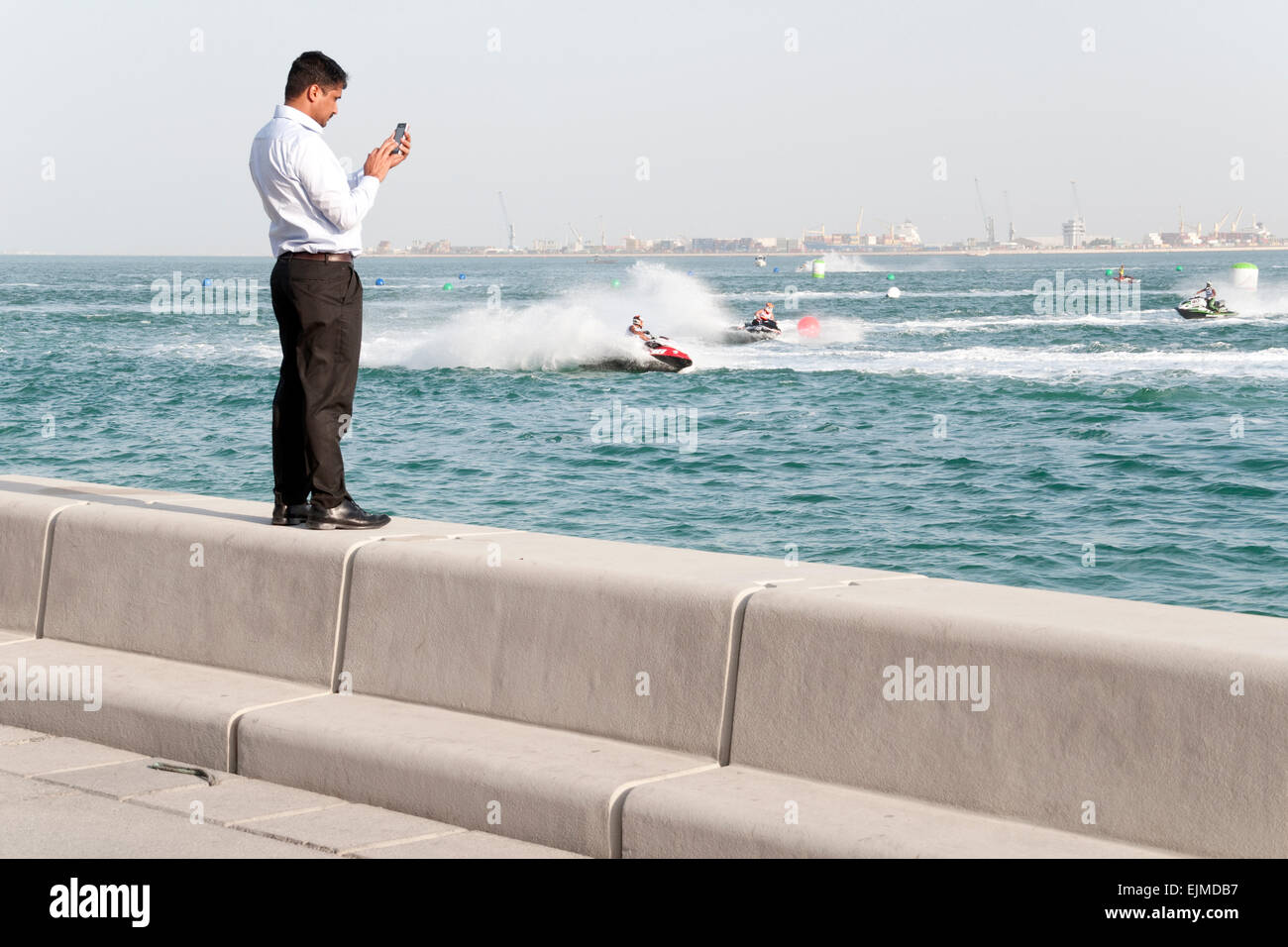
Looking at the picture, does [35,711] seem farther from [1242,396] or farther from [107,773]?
[1242,396]

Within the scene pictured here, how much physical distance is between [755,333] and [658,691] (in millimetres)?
47621

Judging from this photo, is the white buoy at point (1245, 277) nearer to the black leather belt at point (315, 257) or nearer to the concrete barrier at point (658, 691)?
the black leather belt at point (315, 257)

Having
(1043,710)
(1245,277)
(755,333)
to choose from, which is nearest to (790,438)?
(755,333)

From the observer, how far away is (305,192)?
5.39m

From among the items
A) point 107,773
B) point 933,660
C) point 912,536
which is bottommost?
point 912,536

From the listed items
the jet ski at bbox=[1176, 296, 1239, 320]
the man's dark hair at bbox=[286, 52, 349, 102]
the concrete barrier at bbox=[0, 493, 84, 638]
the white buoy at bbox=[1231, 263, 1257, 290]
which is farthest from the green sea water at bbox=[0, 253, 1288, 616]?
the white buoy at bbox=[1231, 263, 1257, 290]

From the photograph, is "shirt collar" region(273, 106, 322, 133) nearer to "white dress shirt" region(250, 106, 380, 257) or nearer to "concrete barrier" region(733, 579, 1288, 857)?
"white dress shirt" region(250, 106, 380, 257)

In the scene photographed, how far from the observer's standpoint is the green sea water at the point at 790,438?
18.2m

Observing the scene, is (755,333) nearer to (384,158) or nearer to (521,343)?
(521,343)

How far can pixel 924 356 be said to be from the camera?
47.5 meters

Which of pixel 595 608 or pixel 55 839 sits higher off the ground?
pixel 595 608

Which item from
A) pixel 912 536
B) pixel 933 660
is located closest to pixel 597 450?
pixel 912 536

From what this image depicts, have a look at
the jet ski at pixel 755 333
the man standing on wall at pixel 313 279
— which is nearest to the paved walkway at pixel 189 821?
the man standing on wall at pixel 313 279
